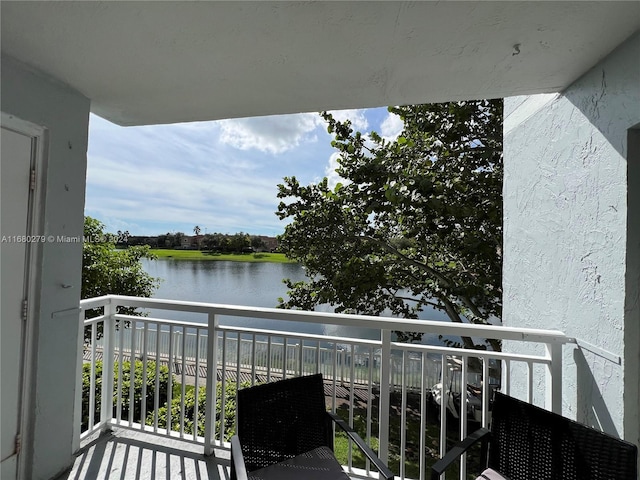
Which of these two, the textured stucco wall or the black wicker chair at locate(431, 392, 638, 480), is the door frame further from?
the textured stucco wall

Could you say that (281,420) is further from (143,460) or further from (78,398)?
(78,398)

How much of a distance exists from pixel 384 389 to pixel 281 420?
2.42ft

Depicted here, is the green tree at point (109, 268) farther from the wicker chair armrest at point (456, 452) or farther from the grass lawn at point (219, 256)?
the wicker chair armrest at point (456, 452)

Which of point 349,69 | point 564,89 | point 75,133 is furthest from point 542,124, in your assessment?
point 75,133

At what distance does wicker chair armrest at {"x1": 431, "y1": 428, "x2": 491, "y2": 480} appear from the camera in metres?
1.37

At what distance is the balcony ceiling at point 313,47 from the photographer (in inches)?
53.0

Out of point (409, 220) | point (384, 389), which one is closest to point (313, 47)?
point (384, 389)

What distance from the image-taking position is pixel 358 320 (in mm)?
2158

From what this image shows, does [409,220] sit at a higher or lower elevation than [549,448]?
higher

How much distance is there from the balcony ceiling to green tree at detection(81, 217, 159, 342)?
4.85 m

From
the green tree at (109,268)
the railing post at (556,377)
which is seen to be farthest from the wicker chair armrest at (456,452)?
the green tree at (109,268)

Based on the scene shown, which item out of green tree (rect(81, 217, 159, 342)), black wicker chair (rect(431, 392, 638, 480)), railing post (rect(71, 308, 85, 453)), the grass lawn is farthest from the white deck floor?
the grass lawn

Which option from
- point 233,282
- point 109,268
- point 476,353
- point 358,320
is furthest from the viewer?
point 233,282

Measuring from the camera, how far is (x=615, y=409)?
153cm
